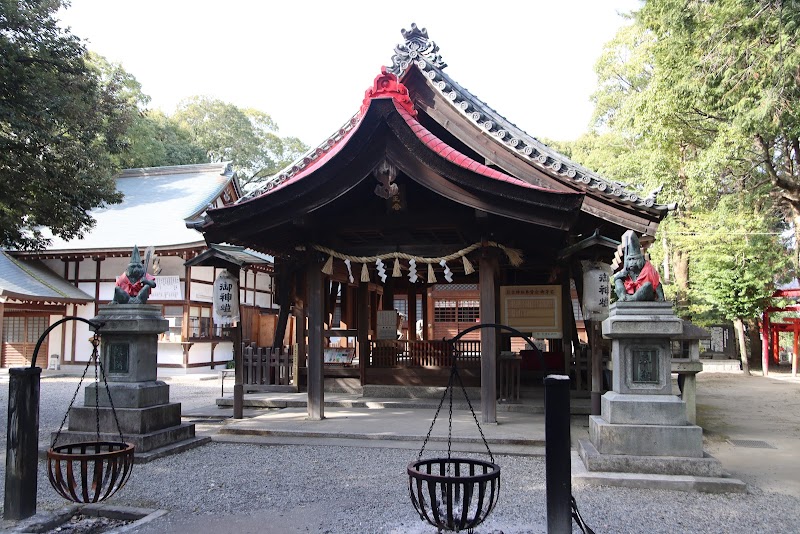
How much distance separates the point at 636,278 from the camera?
6.59 metres

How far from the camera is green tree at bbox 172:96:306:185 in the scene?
1550 inches

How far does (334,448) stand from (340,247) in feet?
11.5

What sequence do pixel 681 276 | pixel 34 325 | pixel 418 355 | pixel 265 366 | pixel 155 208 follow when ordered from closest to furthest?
pixel 418 355, pixel 265 366, pixel 34 325, pixel 681 276, pixel 155 208

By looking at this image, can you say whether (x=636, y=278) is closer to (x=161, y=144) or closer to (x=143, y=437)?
(x=143, y=437)

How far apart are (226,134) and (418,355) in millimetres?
31829

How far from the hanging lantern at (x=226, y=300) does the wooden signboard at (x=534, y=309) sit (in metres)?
5.32

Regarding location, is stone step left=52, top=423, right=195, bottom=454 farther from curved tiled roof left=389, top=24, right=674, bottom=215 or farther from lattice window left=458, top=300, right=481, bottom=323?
lattice window left=458, top=300, right=481, bottom=323

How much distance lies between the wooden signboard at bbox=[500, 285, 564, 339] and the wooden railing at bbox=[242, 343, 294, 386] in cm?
489

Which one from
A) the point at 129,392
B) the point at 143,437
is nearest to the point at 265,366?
the point at 129,392

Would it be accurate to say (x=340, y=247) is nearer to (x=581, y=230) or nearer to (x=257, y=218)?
(x=257, y=218)

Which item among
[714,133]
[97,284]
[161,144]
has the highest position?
[161,144]

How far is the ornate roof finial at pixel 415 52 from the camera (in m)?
11.2

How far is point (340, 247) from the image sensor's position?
9.97 meters

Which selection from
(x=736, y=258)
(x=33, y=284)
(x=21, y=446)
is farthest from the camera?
(x=736, y=258)
